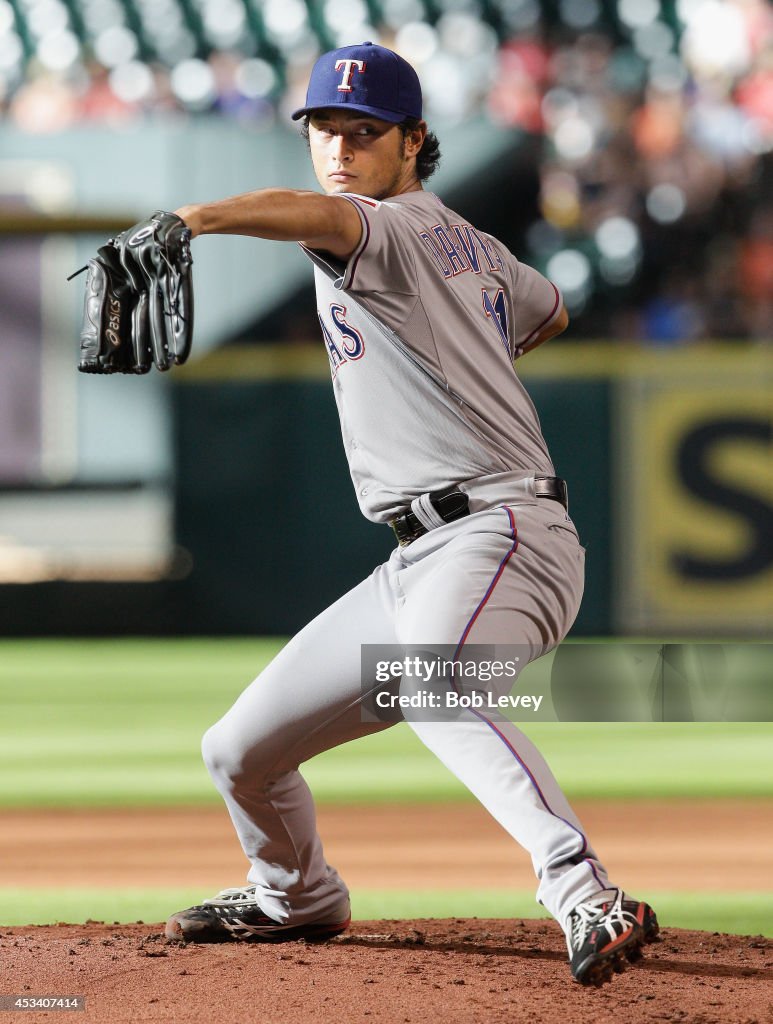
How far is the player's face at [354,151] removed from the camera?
2.76 metres

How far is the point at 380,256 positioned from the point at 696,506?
6.70 m

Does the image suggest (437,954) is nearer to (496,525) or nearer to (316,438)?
(496,525)

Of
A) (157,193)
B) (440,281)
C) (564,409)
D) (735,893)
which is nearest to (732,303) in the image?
(564,409)

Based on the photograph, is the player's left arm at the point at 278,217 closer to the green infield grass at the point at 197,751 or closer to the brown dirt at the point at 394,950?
the brown dirt at the point at 394,950

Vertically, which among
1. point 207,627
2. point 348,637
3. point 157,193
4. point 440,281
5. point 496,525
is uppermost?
point 157,193

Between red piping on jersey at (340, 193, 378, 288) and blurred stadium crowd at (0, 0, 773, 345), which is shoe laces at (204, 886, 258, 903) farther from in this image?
blurred stadium crowd at (0, 0, 773, 345)

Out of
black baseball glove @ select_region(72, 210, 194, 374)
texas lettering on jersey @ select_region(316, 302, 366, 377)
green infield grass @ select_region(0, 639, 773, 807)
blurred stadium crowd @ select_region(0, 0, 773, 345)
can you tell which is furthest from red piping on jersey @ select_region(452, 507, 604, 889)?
blurred stadium crowd @ select_region(0, 0, 773, 345)

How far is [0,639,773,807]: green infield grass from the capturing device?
16.7 feet

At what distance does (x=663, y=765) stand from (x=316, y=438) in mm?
4228

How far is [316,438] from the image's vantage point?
9.35 meters

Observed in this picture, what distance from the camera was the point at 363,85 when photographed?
107 inches

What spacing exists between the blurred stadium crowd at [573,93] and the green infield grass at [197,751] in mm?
3444
